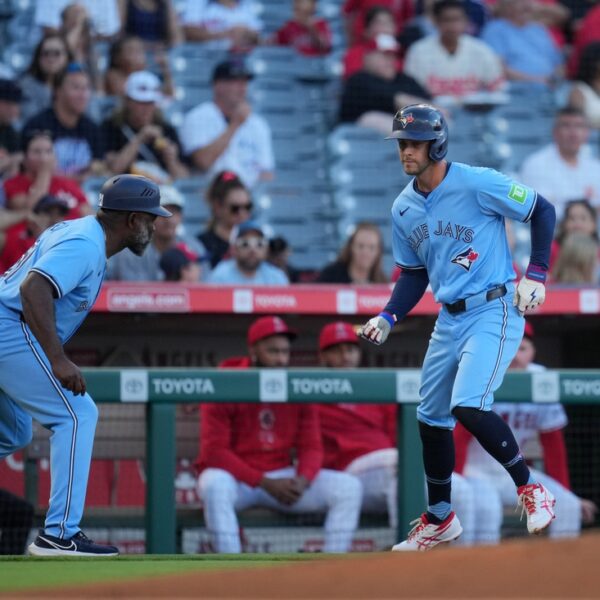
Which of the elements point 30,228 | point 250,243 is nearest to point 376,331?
point 250,243

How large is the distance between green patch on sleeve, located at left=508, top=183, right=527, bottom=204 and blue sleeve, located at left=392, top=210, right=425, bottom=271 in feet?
1.57

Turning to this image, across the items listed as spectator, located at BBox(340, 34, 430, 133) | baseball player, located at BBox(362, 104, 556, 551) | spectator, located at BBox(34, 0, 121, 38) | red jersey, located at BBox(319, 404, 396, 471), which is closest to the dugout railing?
red jersey, located at BBox(319, 404, 396, 471)

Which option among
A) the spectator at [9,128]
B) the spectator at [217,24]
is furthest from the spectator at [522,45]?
the spectator at [9,128]

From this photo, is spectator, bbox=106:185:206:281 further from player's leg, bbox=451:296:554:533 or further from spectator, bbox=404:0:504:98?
spectator, bbox=404:0:504:98

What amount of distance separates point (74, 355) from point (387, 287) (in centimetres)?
180

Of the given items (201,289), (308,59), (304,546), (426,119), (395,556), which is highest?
(308,59)

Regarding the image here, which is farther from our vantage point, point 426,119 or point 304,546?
point 304,546

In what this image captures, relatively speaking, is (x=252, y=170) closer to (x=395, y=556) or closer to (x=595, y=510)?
(x=595, y=510)

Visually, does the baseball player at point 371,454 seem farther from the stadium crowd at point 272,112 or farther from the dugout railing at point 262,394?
the stadium crowd at point 272,112

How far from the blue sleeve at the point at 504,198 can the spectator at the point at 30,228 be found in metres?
3.16

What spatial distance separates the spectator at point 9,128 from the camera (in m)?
8.55

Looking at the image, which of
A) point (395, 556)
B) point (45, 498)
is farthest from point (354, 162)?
point (395, 556)

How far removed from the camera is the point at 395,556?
147 inches

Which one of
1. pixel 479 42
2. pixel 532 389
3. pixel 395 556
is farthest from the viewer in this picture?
pixel 479 42
